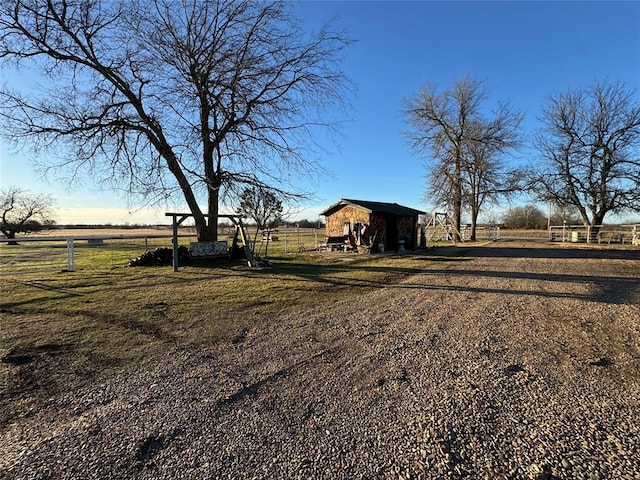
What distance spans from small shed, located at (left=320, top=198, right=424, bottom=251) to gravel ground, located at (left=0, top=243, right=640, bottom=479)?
12.9 meters

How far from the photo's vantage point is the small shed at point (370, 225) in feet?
58.5

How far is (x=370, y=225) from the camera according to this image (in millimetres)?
17750

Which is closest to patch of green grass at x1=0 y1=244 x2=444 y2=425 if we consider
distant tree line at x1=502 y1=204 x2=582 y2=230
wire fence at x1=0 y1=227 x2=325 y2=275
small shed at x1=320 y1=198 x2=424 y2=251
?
wire fence at x1=0 y1=227 x2=325 y2=275

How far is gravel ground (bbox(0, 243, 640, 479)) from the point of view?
2.12 meters

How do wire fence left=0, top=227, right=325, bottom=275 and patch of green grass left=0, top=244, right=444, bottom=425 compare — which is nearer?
patch of green grass left=0, top=244, right=444, bottom=425

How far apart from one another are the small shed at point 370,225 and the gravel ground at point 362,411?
42.3 feet

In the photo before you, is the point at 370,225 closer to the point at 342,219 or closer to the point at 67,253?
the point at 342,219

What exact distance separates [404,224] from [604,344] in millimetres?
16285

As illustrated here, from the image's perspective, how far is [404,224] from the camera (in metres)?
20.4

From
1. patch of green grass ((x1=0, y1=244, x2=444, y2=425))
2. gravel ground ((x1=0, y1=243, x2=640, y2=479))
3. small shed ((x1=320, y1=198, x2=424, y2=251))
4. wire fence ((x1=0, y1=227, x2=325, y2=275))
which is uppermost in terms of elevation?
small shed ((x1=320, y1=198, x2=424, y2=251))

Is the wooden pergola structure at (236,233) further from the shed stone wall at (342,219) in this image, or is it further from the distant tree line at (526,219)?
the distant tree line at (526,219)

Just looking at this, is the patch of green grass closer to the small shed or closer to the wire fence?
the wire fence

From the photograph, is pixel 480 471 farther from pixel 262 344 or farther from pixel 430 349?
pixel 262 344

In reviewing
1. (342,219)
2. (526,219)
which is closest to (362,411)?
(342,219)
